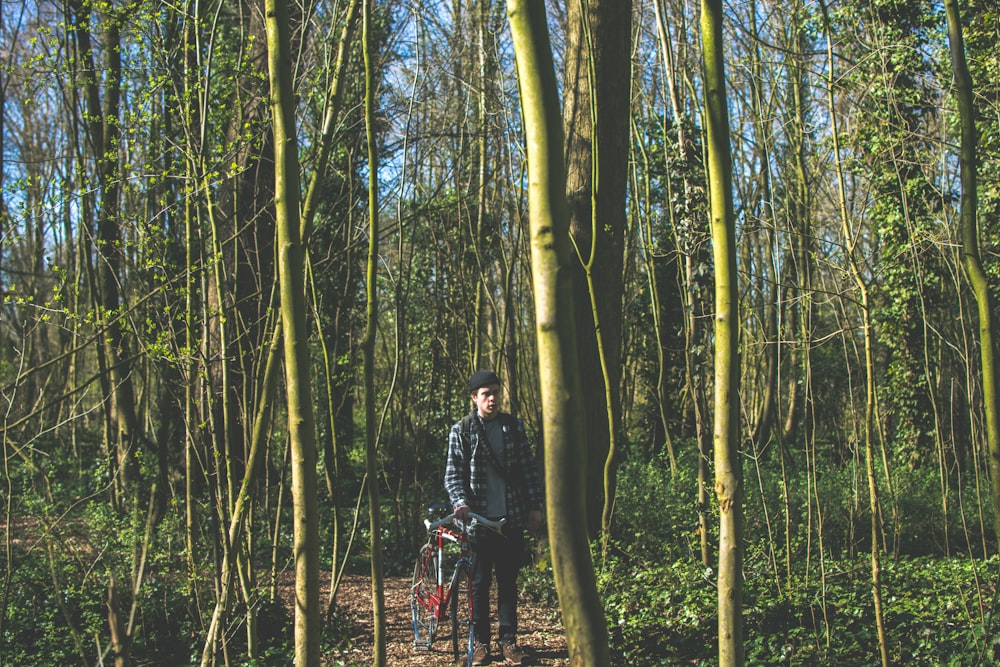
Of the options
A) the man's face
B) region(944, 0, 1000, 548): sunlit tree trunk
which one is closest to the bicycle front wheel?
the man's face

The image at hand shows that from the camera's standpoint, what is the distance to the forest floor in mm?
5500

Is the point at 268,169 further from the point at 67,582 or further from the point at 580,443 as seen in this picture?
the point at 580,443

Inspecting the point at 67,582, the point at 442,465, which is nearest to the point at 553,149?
the point at 67,582

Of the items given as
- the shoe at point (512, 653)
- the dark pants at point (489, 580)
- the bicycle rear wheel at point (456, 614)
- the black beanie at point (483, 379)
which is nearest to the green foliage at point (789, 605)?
the shoe at point (512, 653)

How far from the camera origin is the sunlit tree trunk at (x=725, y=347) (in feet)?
7.98

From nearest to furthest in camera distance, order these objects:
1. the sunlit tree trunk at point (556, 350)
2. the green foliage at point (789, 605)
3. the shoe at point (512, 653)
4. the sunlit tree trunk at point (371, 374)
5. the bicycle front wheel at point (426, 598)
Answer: the sunlit tree trunk at point (556, 350), the sunlit tree trunk at point (371, 374), the green foliage at point (789, 605), the shoe at point (512, 653), the bicycle front wheel at point (426, 598)

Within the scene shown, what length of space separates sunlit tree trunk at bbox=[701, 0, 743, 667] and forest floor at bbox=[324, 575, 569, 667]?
3051 mm

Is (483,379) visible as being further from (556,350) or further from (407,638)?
(556,350)

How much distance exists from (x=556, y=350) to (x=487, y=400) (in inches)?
142

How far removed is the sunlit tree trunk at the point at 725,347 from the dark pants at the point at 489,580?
9.18ft

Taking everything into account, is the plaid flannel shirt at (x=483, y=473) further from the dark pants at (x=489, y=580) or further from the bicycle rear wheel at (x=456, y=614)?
the bicycle rear wheel at (x=456, y=614)

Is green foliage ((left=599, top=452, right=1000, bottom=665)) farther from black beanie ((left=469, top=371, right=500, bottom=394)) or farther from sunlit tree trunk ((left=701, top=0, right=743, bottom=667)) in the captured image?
sunlit tree trunk ((left=701, top=0, right=743, bottom=667))

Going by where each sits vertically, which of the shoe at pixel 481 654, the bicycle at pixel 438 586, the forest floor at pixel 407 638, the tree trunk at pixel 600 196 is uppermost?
the tree trunk at pixel 600 196

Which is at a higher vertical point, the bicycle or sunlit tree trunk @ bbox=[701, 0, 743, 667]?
sunlit tree trunk @ bbox=[701, 0, 743, 667]
